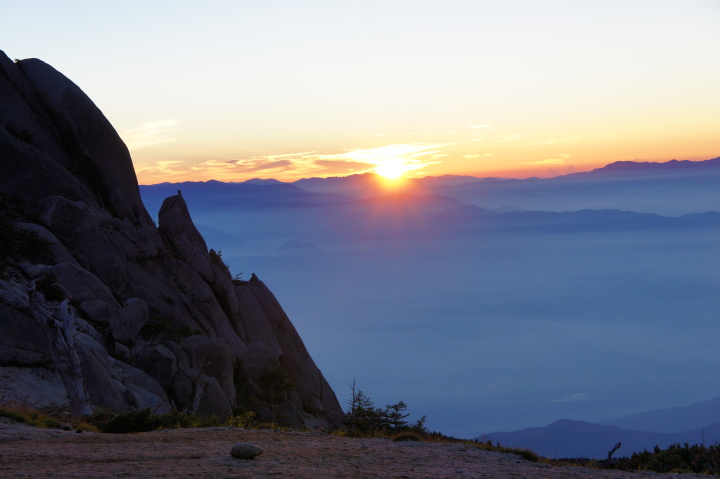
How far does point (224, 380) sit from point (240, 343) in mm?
9365

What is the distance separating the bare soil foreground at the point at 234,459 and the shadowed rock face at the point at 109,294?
6589 mm

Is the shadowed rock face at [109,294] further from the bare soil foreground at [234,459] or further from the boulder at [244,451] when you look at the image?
the boulder at [244,451]

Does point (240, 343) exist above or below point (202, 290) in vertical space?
below

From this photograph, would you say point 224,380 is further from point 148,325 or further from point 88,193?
point 88,193

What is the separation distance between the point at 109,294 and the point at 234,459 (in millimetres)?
21449

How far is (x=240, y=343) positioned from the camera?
43.9 metres

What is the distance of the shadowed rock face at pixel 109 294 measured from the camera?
80.1ft

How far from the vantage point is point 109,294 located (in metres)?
32.8

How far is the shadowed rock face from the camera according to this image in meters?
24.4

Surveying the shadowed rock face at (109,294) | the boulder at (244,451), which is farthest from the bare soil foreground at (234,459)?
the shadowed rock face at (109,294)

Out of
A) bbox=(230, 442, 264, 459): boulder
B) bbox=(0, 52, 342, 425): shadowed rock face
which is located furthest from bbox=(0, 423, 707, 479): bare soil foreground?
bbox=(0, 52, 342, 425): shadowed rock face

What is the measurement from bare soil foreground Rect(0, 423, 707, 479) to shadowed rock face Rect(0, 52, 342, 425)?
21.6ft

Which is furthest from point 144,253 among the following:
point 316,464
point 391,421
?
point 316,464

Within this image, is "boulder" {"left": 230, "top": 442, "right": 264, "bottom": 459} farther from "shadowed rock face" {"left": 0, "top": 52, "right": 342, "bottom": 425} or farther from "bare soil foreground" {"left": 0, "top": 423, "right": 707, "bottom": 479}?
"shadowed rock face" {"left": 0, "top": 52, "right": 342, "bottom": 425}
